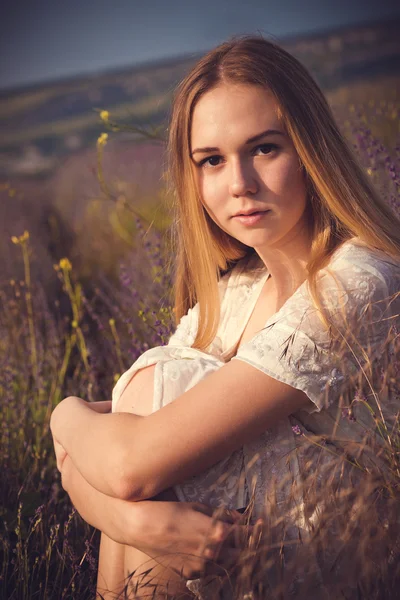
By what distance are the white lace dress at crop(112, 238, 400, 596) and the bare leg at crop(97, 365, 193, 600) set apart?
5 centimetres

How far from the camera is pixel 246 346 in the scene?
4.87ft

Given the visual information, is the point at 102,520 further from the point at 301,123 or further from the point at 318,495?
the point at 301,123

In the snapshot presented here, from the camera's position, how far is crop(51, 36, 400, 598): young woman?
1.44m

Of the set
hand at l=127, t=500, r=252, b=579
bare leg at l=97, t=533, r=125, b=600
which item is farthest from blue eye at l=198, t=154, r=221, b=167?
bare leg at l=97, t=533, r=125, b=600

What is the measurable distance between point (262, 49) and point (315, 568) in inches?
52.5

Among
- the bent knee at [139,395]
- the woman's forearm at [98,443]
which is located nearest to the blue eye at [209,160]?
the bent knee at [139,395]

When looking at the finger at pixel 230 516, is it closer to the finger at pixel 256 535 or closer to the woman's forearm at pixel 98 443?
the finger at pixel 256 535

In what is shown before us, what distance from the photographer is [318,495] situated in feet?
4.17

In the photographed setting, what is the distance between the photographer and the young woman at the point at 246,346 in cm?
144

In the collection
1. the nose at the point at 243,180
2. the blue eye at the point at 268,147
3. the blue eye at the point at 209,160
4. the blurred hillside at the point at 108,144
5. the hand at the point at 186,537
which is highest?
the blurred hillside at the point at 108,144

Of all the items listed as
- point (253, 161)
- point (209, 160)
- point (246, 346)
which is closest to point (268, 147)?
point (253, 161)

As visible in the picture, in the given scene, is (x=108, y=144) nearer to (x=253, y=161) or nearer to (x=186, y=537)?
(x=253, y=161)

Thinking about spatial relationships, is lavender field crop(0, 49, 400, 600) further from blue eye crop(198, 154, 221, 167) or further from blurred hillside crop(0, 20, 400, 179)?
blurred hillside crop(0, 20, 400, 179)

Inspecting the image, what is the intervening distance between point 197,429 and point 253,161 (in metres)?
0.72
